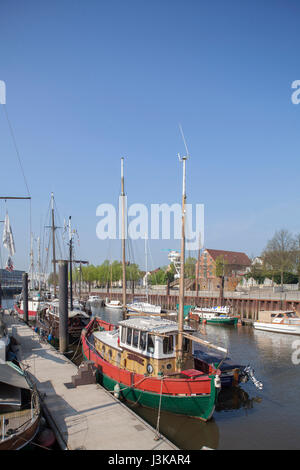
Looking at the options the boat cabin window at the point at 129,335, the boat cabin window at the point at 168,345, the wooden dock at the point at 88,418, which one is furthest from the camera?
the boat cabin window at the point at 129,335

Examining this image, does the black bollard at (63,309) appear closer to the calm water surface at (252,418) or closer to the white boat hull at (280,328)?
the calm water surface at (252,418)

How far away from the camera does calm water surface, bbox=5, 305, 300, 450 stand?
14.2 meters

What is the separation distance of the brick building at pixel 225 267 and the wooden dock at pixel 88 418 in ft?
237

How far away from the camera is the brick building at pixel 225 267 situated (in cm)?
9038

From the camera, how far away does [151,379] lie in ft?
52.4

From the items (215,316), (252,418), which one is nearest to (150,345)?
(252,418)

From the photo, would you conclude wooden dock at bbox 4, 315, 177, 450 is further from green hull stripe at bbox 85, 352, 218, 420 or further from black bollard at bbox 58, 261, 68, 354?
black bollard at bbox 58, 261, 68, 354

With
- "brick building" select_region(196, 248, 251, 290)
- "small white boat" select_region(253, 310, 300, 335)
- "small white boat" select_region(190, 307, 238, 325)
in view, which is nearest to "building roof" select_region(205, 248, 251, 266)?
"brick building" select_region(196, 248, 251, 290)

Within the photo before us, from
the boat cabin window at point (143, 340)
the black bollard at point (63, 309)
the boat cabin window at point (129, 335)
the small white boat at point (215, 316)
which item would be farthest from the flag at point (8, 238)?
the small white boat at point (215, 316)

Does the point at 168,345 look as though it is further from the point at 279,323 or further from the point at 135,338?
the point at 279,323

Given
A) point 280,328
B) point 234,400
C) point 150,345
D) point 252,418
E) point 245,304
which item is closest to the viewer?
point 150,345

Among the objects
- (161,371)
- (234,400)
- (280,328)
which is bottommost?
(280,328)

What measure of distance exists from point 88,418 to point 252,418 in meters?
8.52

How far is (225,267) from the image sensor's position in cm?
9506
